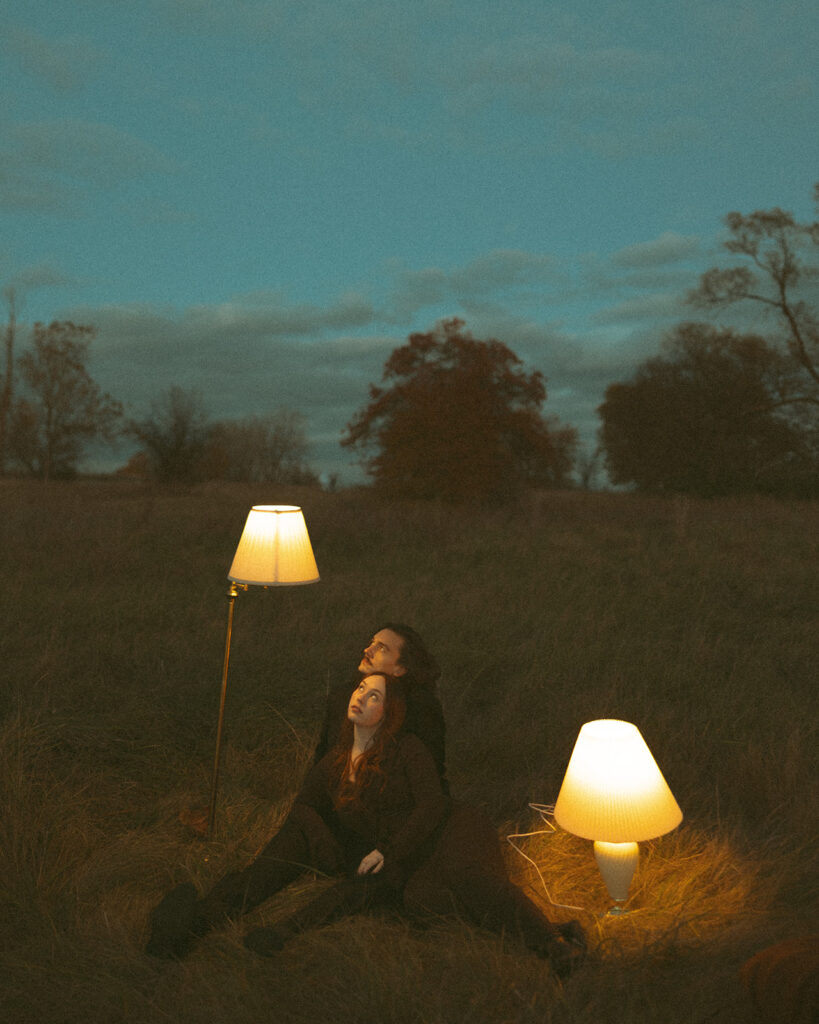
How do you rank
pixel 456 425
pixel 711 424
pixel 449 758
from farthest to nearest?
1. pixel 711 424
2. pixel 456 425
3. pixel 449 758

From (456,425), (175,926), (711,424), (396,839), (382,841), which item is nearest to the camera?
(175,926)

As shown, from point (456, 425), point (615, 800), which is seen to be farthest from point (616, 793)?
point (456, 425)

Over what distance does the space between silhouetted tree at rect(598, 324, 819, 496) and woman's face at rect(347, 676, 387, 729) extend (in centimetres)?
2265

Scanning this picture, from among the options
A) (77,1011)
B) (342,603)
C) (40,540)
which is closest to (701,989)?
(77,1011)

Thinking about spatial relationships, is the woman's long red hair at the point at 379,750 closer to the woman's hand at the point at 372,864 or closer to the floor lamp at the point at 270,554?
the woman's hand at the point at 372,864

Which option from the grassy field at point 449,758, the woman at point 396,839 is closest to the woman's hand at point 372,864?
the woman at point 396,839

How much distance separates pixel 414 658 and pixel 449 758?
138 centimetres

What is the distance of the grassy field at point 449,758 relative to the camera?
7.85ft

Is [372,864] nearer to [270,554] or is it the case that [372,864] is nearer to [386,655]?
[386,655]

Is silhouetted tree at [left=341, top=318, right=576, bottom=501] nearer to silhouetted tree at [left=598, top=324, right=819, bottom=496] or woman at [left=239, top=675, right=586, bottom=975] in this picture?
silhouetted tree at [left=598, top=324, right=819, bottom=496]

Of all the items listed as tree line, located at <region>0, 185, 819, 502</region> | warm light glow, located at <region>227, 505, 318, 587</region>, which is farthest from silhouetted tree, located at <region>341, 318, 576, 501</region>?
warm light glow, located at <region>227, 505, 318, 587</region>

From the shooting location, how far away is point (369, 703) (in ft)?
9.87

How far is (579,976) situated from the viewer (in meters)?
2.38

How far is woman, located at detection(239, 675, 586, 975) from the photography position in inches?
103
